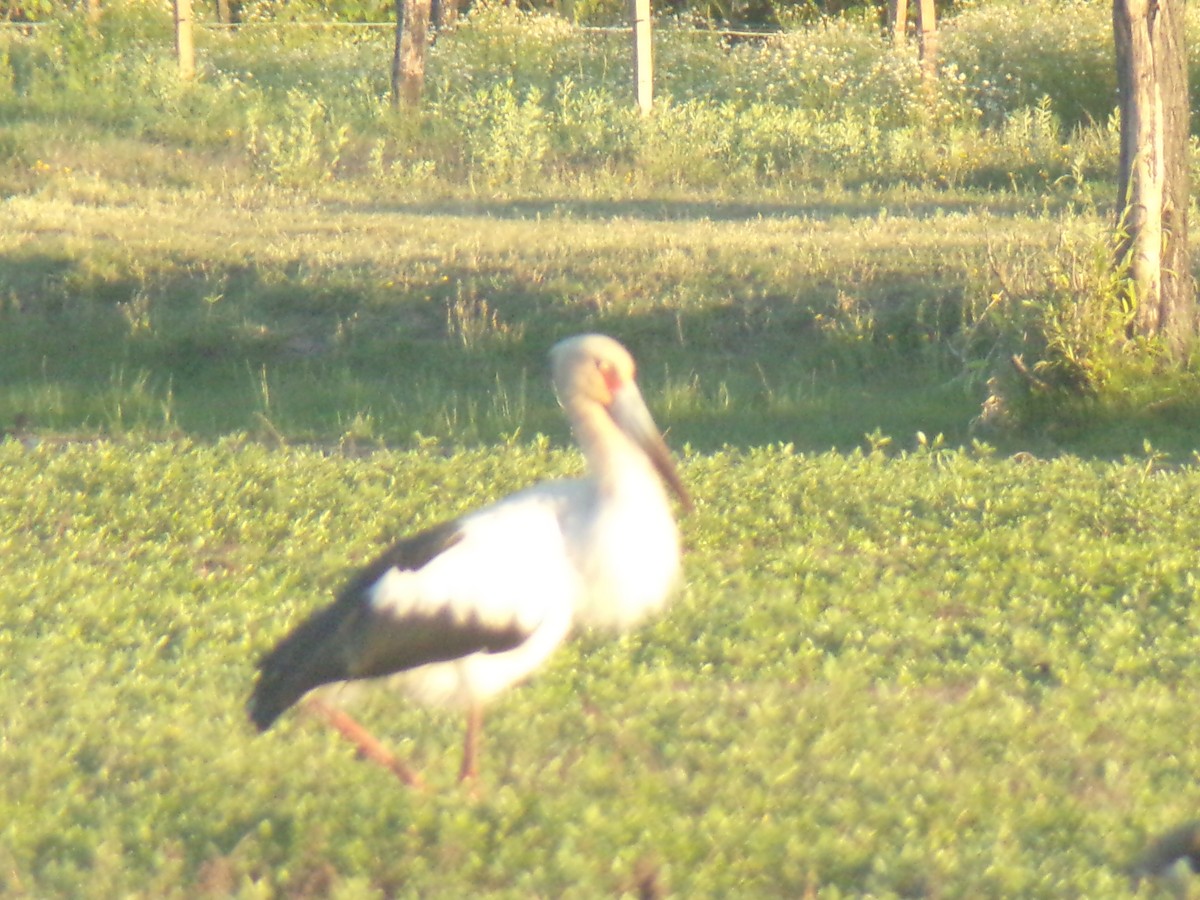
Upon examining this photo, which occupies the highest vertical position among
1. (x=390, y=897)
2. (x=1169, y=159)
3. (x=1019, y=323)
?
(x=1169, y=159)

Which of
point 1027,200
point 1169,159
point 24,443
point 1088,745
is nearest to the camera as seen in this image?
point 1088,745

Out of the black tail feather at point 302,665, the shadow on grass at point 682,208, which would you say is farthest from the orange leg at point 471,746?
the shadow on grass at point 682,208

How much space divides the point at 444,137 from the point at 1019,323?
950 centimetres

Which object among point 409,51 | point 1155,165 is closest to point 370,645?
point 1155,165

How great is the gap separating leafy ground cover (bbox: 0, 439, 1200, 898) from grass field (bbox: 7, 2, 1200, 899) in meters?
0.02

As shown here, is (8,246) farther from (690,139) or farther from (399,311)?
(690,139)

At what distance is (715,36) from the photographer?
81.8 feet

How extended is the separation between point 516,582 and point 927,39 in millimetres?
17206

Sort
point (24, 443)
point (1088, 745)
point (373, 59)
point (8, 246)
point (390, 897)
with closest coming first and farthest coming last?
point (390, 897) → point (1088, 745) → point (24, 443) → point (8, 246) → point (373, 59)

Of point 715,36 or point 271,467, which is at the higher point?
point 715,36

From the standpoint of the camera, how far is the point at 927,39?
19.6 metres

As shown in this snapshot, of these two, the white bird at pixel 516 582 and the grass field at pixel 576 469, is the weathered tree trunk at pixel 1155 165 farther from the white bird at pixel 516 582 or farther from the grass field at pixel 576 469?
the white bird at pixel 516 582

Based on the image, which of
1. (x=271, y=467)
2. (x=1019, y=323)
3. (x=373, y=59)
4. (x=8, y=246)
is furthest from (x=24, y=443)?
(x=373, y=59)

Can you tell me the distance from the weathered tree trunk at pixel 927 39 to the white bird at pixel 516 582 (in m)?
16.5
